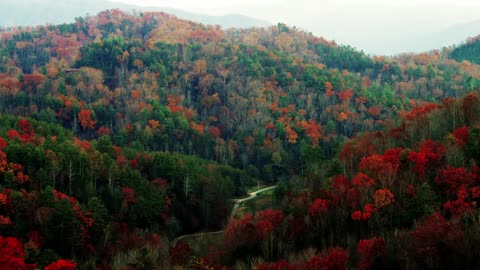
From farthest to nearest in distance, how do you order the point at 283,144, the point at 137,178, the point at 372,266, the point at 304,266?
the point at 283,144 → the point at 137,178 → the point at 372,266 → the point at 304,266

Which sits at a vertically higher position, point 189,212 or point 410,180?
point 410,180

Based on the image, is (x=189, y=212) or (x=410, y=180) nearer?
(x=410, y=180)

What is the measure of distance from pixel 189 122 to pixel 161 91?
3097cm

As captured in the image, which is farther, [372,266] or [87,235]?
[87,235]

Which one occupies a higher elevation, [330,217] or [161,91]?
[161,91]

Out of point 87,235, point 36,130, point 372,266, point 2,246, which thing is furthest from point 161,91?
point 372,266

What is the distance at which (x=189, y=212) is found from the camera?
334 feet

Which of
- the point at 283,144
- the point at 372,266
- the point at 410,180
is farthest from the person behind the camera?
the point at 283,144

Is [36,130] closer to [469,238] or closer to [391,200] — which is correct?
[391,200]

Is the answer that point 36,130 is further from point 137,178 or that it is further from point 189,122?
point 189,122

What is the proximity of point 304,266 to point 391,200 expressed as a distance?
25.2 metres

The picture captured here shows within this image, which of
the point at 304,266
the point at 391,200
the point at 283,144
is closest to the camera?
the point at 304,266

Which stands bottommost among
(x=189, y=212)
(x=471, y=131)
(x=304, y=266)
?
(x=189, y=212)

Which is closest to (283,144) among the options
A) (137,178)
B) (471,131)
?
(137,178)
